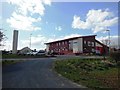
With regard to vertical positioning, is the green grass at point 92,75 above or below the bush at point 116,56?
below

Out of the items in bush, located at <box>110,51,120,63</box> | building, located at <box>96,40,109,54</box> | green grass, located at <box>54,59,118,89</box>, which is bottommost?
green grass, located at <box>54,59,118,89</box>

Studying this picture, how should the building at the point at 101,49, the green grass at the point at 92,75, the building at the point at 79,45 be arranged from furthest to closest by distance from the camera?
the building at the point at 79,45 < the building at the point at 101,49 < the green grass at the point at 92,75

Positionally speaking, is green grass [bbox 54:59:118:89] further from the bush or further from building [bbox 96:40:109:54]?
building [bbox 96:40:109:54]

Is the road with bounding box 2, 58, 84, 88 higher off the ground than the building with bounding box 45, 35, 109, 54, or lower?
lower

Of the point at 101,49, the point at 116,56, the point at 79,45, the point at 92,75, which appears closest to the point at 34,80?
the point at 92,75

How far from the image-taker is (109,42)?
75250mm

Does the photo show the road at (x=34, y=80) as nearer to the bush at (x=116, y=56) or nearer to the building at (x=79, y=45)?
the bush at (x=116, y=56)

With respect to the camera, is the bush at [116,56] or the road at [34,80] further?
the bush at [116,56]

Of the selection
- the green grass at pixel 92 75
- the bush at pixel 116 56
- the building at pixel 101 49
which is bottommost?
the green grass at pixel 92 75

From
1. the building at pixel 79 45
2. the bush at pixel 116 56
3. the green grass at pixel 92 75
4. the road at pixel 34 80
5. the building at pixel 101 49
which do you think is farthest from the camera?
the building at pixel 79 45

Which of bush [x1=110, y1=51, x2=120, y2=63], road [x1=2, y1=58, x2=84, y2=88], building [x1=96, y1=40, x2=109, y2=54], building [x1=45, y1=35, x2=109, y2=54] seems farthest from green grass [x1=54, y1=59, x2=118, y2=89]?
building [x1=45, y1=35, x2=109, y2=54]

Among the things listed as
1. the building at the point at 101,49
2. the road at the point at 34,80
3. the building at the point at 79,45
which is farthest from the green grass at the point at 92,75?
the building at the point at 79,45

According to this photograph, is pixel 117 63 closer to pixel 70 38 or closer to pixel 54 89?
pixel 54 89

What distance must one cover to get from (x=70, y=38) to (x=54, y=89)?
86.2 metres
